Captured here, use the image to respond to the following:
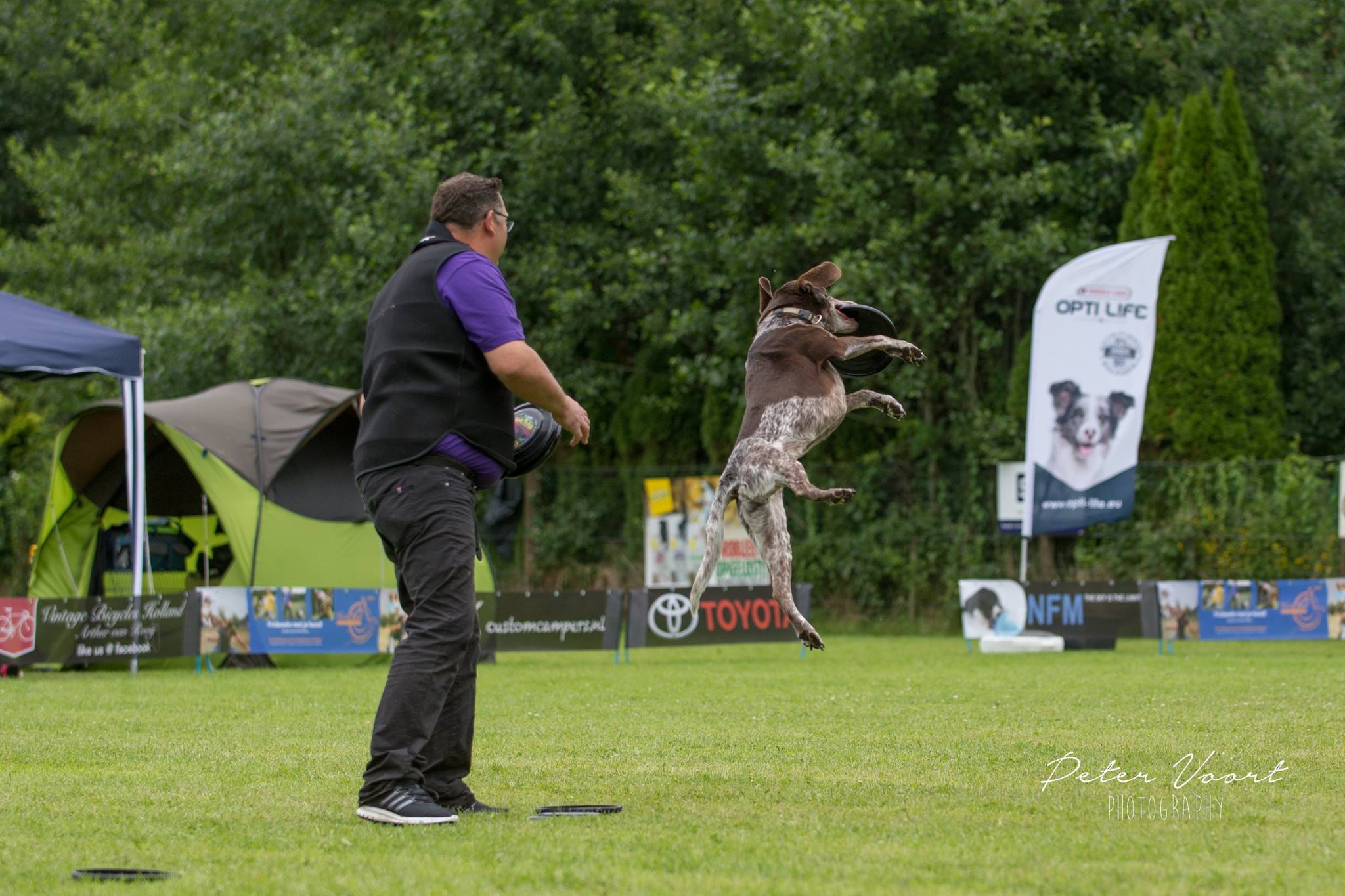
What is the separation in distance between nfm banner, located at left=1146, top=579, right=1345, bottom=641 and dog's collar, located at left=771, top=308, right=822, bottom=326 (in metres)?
11.4

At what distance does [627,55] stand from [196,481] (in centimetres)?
1124

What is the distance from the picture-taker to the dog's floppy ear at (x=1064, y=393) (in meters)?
16.8

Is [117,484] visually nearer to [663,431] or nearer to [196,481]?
[196,481]

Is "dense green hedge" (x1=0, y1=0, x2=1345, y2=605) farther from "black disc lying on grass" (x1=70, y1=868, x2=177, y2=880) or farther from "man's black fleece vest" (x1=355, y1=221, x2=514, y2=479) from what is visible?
"black disc lying on grass" (x1=70, y1=868, x2=177, y2=880)

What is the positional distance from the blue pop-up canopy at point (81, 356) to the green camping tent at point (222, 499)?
1.19m

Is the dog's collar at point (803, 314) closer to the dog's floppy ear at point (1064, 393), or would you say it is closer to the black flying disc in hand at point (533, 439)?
the black flying disc in hand at point (533, 439)

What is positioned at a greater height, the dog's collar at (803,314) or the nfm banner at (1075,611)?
the dog's collar at (803,314)

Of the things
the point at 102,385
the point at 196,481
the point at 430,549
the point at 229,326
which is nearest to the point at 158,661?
the point at 196,481

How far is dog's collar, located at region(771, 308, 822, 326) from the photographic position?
5.93 m

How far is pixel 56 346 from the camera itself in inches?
536

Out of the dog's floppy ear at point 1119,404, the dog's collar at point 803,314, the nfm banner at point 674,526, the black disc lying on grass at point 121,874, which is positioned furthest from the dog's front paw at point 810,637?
the nfm banner at point 674,526

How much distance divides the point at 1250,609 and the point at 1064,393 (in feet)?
10.0

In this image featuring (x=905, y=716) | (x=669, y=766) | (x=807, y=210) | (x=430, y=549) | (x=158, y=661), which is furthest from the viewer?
(x=807, y=210)

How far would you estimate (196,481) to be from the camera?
1664 centimetres
